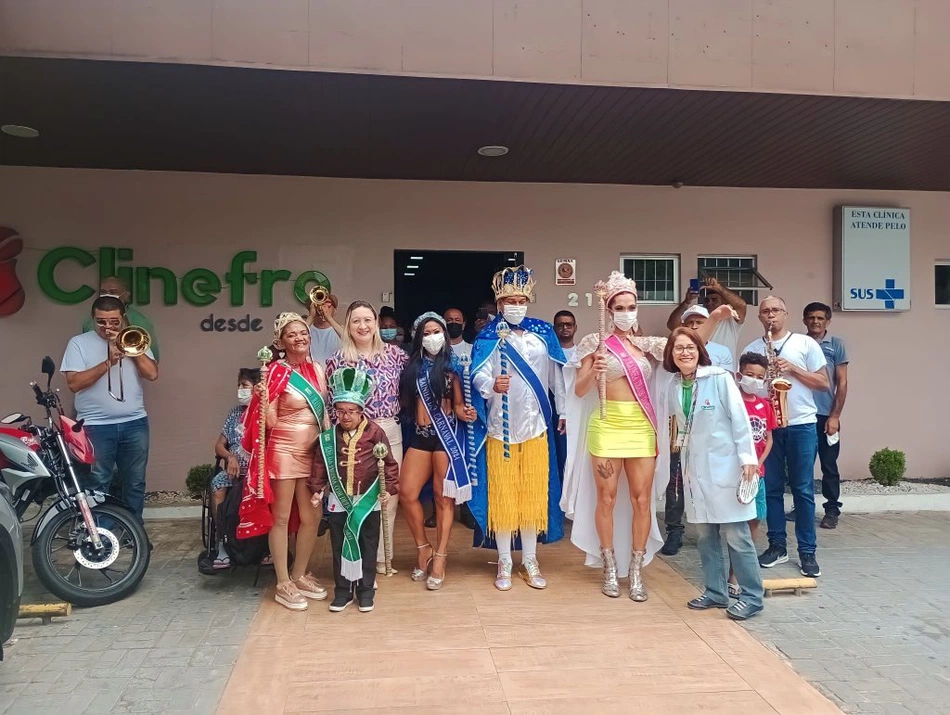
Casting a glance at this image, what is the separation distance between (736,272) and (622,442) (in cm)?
406

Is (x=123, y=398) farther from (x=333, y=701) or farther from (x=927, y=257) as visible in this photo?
(x=927, y=257)

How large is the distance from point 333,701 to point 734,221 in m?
6.36

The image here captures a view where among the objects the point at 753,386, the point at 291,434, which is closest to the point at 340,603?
the point at 291,434

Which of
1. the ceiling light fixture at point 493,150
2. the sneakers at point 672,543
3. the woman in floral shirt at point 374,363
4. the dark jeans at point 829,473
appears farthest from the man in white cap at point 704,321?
the ceiling light fixture at point 493,150

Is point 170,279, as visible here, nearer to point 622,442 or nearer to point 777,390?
point 622,442

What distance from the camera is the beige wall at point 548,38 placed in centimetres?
434

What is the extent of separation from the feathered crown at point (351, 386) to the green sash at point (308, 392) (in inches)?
4.6

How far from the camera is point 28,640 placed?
12.2 ft

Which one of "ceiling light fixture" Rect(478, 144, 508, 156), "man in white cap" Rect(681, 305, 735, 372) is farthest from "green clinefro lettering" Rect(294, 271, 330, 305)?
"man in white cap" Rect(681, 305, 735, 372)

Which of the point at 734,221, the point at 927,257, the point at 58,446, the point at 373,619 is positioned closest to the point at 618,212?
the point at 734,221

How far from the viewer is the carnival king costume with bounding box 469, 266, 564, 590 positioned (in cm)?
448

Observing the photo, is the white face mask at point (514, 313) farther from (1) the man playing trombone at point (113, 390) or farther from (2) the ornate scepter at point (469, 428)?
(1) the man playing trombone at point (113, 390)

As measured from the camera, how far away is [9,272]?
21.4ft

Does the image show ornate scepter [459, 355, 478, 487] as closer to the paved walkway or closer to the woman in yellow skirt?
the woman in yellow skirt
